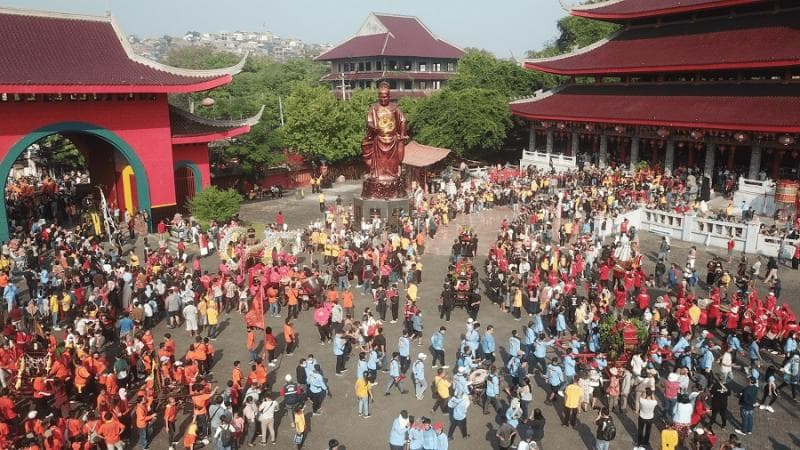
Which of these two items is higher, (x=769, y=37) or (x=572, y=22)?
(x=572, y=22)

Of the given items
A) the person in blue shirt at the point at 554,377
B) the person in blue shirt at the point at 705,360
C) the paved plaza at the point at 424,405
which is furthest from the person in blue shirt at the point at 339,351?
the person in blue shirt at the point at 705,360

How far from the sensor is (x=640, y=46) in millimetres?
43656

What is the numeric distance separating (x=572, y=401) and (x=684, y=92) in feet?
104

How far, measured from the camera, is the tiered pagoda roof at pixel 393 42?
73938 millimetres

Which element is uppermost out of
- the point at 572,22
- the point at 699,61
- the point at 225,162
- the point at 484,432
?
the point at 572,22

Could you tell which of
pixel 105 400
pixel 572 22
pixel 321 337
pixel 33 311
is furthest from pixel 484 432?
pixel 572 22

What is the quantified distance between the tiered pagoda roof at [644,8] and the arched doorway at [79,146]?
33026 mm

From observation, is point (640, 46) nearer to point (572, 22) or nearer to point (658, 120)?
point (658, 120)

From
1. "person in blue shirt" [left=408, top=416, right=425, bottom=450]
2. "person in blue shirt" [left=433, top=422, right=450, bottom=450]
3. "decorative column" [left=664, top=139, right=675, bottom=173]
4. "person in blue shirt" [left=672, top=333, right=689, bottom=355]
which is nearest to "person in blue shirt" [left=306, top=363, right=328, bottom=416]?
"person in blue shirt" [left=408, top=416, right=425, bottom=450]

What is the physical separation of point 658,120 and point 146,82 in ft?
96.3

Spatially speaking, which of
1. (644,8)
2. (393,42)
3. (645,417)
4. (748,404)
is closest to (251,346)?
(645,417)

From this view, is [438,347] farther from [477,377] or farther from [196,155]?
[196,155]

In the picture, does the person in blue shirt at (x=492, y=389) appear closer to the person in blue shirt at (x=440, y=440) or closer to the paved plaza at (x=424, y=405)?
the paved plaza at (x=424, y=405)

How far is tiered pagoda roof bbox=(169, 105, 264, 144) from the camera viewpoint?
116 ft
